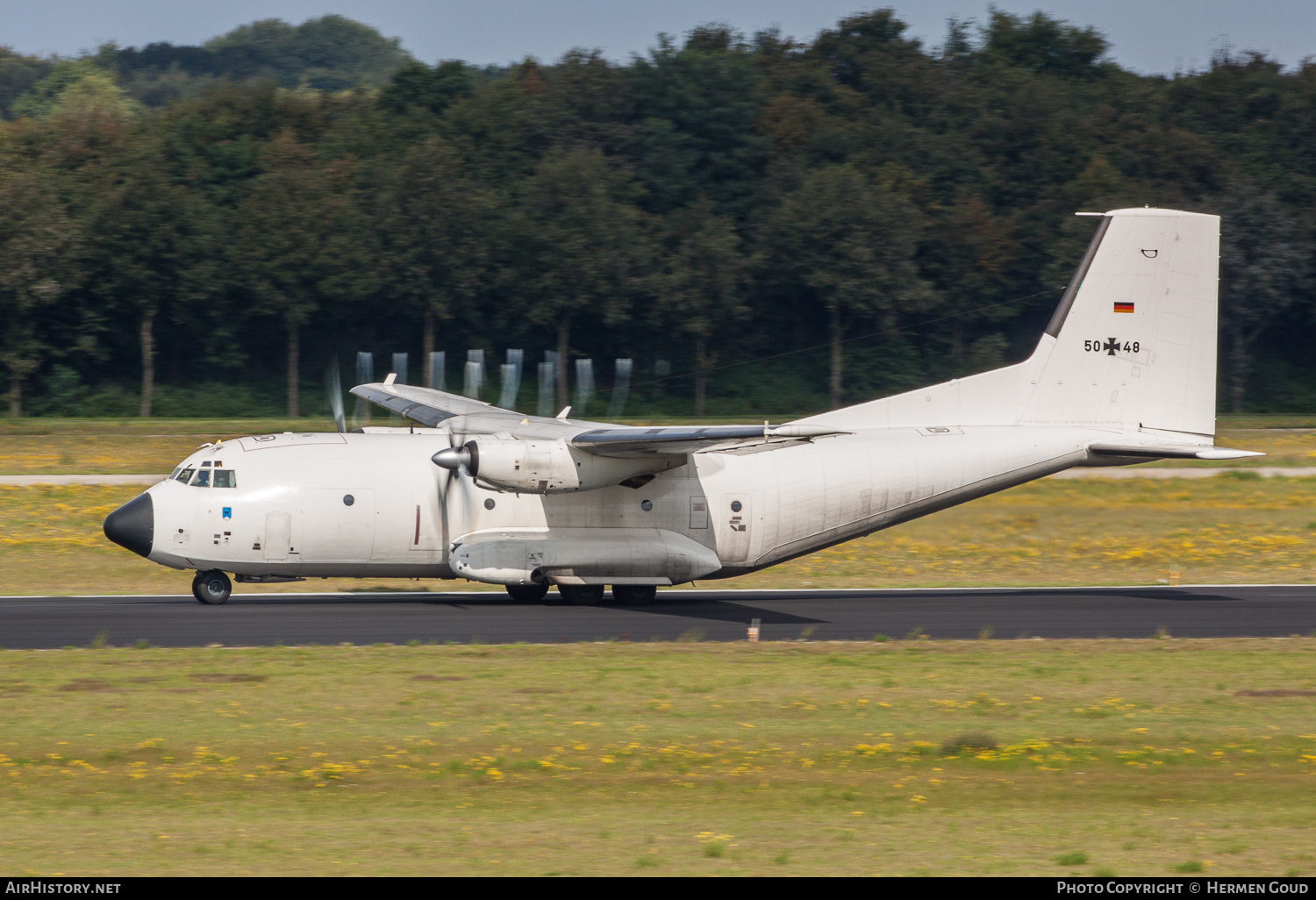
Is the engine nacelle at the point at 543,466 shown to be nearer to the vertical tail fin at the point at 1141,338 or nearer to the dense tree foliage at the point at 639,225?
the vertical tail fin at the point at 1141,338

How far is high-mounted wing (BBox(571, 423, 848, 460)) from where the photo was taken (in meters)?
18.7

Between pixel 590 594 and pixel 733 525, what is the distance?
2.72 metres

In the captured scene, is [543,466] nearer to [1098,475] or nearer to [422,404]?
[422,404]

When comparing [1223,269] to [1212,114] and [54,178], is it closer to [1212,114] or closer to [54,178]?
[1212,114]

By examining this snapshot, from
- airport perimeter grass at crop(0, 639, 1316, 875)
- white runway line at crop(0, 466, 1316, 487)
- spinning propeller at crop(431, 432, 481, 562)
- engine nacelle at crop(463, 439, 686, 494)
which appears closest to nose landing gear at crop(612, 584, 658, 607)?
engine nacelle at crop(463, 439, 686, 494)

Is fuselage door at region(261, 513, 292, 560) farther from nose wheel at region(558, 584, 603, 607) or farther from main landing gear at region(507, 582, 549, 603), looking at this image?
nose wheel at region(558, 584, 603, 607)

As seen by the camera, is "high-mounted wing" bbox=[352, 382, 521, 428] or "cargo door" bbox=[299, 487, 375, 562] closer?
"cargo door" bbox=[299, 487, 375, 562]

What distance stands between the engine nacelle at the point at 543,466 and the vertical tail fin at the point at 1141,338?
7485 mm

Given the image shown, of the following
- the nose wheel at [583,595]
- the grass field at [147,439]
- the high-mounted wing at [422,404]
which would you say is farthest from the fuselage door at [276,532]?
the grass field at [147,439]

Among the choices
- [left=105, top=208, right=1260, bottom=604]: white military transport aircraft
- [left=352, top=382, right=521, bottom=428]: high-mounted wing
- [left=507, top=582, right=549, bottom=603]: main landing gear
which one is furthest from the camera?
[left=352, top=382, right=521, bottom=428]: high-mounted wing

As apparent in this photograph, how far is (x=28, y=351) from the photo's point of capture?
166 ft

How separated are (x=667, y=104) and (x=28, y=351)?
31.4m

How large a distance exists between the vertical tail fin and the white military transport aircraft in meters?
0.03
